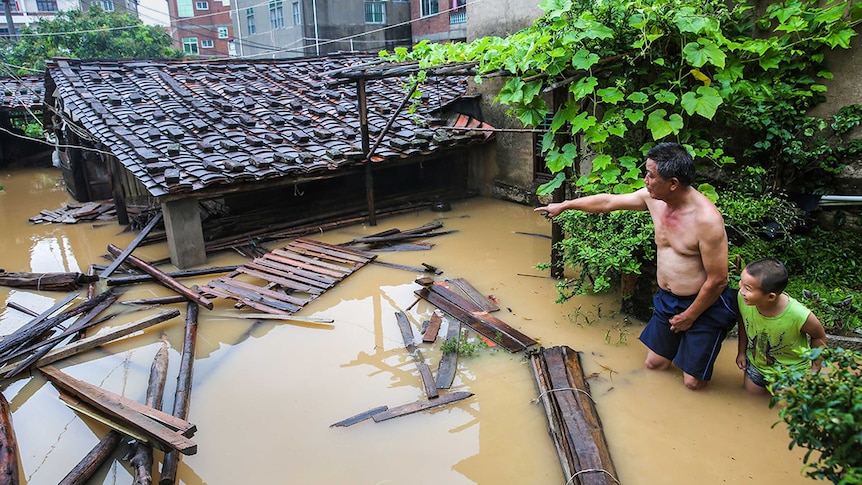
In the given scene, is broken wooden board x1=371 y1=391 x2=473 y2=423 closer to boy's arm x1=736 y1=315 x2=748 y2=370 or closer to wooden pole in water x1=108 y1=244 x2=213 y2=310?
boy's arm x1=736 y1=315 x2=748 y2=370

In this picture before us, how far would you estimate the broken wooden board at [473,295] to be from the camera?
703 cm

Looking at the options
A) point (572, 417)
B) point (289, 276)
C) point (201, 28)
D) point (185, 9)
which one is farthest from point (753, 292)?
point (185, 9)

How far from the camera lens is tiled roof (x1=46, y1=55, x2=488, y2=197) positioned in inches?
358

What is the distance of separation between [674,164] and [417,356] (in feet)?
11.1

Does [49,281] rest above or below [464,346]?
above

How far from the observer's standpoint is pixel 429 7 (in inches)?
1021

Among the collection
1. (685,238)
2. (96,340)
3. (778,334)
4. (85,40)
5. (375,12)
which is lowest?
(96,340)

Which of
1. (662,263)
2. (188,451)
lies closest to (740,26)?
(662,263)

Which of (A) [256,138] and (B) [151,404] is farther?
(A) [256,138]

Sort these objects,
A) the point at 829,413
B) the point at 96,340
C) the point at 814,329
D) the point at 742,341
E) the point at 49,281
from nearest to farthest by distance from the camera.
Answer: the point at 829,413 < the point at 814,329 < the point at 742,341 < the point at 96,340 < the point at 49,281

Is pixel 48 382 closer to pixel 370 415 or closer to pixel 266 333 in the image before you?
pixel 266 333

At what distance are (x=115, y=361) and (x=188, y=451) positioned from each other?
2898 millimetres

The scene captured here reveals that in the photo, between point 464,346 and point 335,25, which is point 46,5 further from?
point 464,346

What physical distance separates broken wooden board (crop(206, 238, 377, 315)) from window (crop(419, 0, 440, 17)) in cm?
1971
